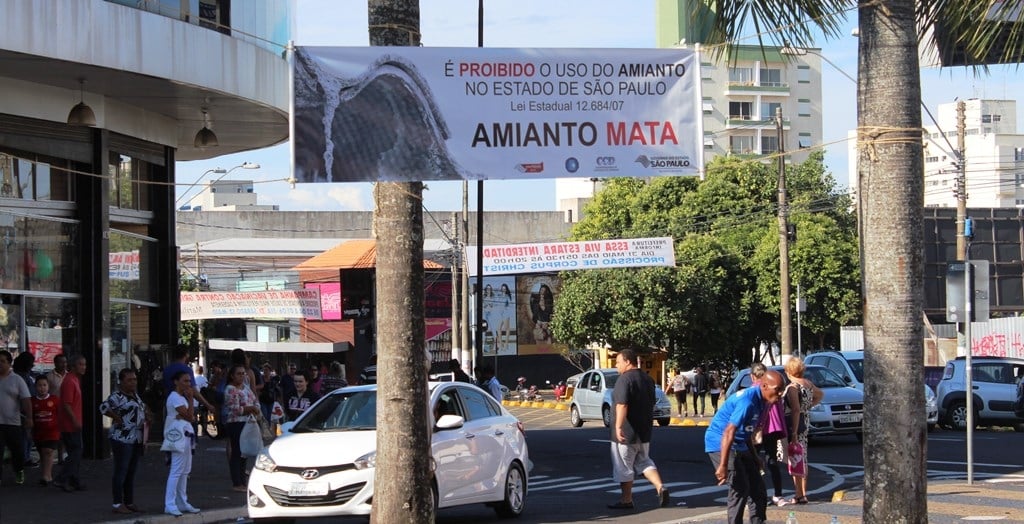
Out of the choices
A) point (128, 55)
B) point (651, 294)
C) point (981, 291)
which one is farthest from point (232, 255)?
point (981, 291)

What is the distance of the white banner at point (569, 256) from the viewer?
40812 mm

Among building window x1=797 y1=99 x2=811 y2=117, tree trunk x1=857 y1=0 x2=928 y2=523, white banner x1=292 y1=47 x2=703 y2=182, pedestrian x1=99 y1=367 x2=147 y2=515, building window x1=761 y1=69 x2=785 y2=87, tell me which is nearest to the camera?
tree trunk x1=857 y1=0 x2=928 y2=523

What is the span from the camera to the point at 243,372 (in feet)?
54.2

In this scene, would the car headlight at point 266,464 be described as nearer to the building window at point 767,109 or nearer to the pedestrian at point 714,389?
the pedestrian at point 714,389

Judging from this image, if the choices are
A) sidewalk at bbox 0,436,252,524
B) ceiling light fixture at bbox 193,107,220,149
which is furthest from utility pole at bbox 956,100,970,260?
sidewalk at bbox 0,436,252,524

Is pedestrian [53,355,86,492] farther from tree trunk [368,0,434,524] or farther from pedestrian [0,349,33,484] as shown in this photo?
tree trunk [368,0,434,524]

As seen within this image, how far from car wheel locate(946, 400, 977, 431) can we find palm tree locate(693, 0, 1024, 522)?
68.9 ft

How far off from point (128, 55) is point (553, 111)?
31.8 feet

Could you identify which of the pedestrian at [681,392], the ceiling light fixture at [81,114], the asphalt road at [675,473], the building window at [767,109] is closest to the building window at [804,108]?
the building window at [767,109]

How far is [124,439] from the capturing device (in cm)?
1444

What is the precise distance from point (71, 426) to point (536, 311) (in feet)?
157

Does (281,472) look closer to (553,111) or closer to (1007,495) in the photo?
(553,111)

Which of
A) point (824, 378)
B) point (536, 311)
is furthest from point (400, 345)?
point (536, 311)

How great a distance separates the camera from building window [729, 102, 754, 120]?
91.4 meters
